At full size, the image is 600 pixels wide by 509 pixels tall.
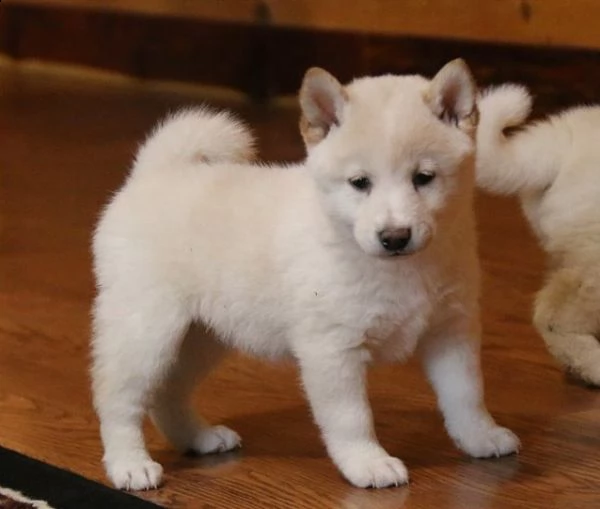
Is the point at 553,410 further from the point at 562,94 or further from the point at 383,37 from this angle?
the point at 383,37

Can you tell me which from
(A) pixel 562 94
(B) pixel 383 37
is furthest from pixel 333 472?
(B) pixel 383 37

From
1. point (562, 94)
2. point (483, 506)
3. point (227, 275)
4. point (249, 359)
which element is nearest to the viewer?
point (483, 506)

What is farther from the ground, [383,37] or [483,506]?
[383,37]

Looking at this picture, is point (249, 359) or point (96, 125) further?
point (96, 125)

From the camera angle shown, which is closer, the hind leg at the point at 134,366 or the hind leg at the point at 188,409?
the hind leg at the point at 134,366

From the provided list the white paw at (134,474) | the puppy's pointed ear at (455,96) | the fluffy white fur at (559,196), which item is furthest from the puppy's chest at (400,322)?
the fluffy white fur at (559,196)

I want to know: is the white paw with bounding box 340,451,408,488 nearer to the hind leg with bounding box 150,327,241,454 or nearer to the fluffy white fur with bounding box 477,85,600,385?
the hind leg with bounding box 150,327,241,454

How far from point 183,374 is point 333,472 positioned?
29 centimetres

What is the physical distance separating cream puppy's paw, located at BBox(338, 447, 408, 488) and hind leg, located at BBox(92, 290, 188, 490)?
0.29 metres

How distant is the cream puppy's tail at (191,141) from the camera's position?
6.42ft

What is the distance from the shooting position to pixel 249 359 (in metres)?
2.33

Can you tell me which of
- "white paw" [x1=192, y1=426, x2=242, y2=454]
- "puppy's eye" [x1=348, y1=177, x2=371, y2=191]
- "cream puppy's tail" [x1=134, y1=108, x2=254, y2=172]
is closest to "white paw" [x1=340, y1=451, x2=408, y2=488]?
"white paw" [x1=192, y1=426, x2=242, y2=454]

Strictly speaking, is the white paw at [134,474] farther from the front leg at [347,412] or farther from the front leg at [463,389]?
the front leg at [463,389]

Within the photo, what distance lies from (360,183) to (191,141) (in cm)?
43
